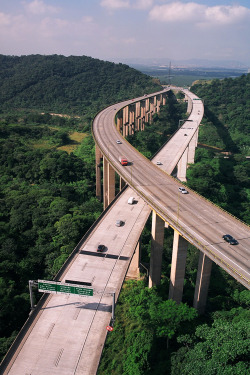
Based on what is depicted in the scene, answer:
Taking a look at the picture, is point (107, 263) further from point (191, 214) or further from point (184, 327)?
point (191, 214)

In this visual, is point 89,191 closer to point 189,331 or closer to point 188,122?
point 189,331

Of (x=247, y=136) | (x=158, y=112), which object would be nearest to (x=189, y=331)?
(x=247, y=136)

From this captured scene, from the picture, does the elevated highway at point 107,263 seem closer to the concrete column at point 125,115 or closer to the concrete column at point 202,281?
the concrete column at point 202,281

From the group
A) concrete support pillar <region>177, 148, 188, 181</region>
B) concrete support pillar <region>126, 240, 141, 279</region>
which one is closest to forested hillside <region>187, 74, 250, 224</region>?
concrete support pillar <region>177, 148, 188, 181</region>

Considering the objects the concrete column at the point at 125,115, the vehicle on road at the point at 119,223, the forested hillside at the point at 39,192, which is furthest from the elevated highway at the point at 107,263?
the concrete column at the point at 125,115

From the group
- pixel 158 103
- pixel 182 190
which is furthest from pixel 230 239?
pixel 158 103

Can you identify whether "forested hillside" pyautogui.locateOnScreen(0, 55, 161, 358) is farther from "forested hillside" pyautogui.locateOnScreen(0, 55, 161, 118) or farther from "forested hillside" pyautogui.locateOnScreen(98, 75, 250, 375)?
"forested hillside" pyautogui.locateOnScreen(98, 75, 250, 375)

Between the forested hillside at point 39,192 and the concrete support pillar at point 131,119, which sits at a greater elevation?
the concrete support pillar at point 131,119
